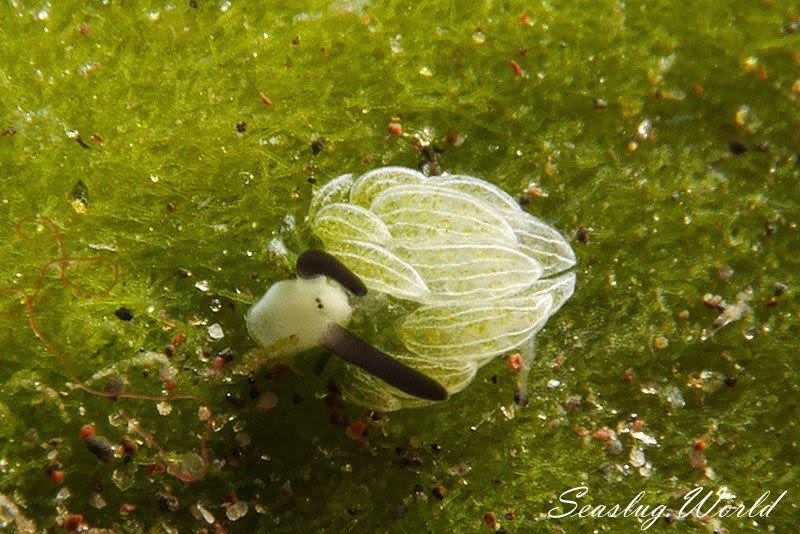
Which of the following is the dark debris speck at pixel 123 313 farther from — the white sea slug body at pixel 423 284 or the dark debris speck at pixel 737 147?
the dark debris speck at pixel 737 147

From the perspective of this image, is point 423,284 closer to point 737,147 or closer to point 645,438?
point 645,438

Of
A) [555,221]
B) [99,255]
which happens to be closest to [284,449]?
[99,255]

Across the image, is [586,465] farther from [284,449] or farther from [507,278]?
[284,449]

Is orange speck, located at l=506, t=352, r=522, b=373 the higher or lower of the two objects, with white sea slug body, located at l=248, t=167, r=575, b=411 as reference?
lower

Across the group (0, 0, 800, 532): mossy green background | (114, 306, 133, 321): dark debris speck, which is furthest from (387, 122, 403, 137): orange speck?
(114, 306, 133, 321): dark debris speck

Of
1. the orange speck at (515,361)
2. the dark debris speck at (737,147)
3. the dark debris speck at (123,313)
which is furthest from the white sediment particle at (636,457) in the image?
the dark debris speck at (123,313)

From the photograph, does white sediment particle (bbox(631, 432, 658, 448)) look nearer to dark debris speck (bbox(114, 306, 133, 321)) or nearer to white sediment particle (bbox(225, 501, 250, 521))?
white sediment particle (bbox(225, 501, 250, 521))

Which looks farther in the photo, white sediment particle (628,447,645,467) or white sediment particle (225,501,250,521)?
white sediment particle (628,447,645,467)

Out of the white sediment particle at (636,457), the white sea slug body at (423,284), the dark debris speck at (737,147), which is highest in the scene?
the dark debris speck at (737,147)
